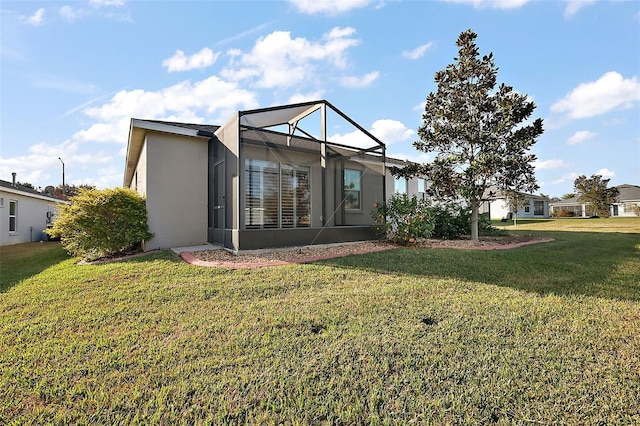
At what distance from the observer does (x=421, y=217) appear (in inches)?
363

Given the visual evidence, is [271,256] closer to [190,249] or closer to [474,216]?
[190,249]

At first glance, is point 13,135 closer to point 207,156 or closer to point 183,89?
point 183,89

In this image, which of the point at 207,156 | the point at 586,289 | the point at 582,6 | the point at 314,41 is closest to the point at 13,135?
the point at 207,156

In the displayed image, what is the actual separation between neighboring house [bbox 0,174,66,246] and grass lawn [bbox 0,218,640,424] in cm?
1128

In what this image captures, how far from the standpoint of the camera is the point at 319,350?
273 cm

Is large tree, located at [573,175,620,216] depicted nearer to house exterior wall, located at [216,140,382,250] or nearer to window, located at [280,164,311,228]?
house exterior wall, located at [216,140,382,250]

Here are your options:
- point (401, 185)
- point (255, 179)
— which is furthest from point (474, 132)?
point (255, 179)

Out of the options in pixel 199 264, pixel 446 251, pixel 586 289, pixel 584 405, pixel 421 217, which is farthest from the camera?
pixel 421 217

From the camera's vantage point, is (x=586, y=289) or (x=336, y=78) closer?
(x=586, y=289)

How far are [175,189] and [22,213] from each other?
38.1 feet

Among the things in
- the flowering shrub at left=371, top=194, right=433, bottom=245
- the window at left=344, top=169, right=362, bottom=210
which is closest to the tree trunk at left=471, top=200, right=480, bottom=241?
the flowering shrub at left=371, top=194, right=433, bottom=245

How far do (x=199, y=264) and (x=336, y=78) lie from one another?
8136mm

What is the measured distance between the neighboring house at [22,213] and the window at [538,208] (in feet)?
159

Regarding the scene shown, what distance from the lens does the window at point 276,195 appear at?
819 cm
